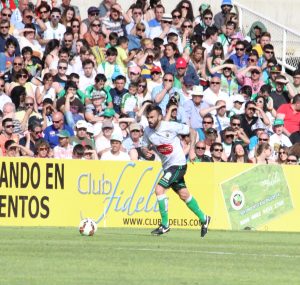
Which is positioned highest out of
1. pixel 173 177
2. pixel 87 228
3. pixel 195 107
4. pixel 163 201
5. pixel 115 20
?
pixel 115 20

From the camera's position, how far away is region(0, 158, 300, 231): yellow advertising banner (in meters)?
22.1

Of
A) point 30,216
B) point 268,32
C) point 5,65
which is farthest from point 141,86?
point 268,32

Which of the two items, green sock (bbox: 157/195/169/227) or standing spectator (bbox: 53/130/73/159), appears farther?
standing spectator (bbox: 53/130/73/159)

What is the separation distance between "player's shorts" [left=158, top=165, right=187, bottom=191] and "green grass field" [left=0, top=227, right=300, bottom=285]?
85 cm

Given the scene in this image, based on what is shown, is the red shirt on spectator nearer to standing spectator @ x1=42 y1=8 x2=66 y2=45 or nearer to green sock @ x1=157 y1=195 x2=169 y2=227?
standing spectator @ x1=42 y1=8 x2=66 y2=45

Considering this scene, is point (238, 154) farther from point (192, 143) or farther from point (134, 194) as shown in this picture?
point (134, 194)

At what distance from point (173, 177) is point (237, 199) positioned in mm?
4152

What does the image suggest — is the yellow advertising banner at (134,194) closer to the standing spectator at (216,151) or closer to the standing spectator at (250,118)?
the standing spectator at (216,151)

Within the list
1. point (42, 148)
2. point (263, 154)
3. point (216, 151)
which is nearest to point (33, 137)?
point (42, 148)

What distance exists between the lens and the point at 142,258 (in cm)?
1451

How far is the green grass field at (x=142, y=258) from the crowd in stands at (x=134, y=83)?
3447 mm

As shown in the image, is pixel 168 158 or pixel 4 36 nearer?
pixel 168 158

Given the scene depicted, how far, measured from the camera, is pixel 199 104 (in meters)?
25.8

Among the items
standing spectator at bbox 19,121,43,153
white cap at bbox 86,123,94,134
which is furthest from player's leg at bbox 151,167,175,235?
white cap at bbox 86,123,94,134
